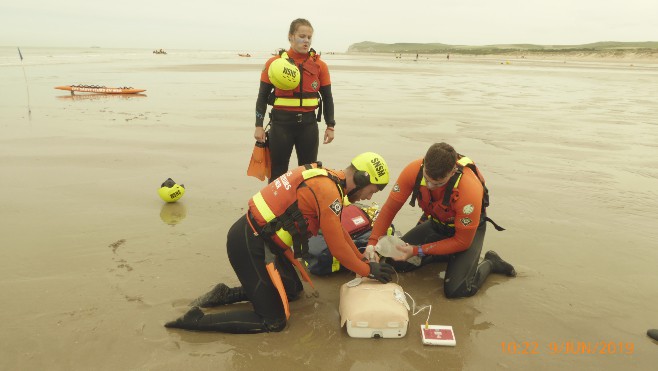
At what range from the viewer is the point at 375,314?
3164 mm

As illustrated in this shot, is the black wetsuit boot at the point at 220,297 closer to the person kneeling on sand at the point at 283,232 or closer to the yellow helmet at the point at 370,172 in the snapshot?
the person kneeling on sand at the point at 283,232

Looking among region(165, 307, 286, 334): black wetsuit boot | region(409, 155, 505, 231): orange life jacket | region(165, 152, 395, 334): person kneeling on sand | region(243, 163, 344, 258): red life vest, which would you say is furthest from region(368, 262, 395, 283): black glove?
region(165, 307, 286, 334): black wetsuit boot

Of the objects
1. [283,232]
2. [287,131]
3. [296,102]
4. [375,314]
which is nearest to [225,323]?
[283,232]

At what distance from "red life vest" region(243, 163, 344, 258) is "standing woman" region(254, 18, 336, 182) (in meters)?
1.86

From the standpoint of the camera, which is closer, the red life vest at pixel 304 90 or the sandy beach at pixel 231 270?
the sandy beach at pixel 231 270

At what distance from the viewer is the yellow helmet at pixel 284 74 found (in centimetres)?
472

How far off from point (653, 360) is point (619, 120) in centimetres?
999

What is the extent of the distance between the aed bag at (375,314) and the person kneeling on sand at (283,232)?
15 cm

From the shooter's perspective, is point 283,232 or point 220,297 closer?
point 283,232

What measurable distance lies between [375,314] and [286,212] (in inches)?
36.9

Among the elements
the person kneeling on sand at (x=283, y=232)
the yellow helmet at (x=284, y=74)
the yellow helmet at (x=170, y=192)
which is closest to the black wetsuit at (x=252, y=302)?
the person kneeling on sand at (x=283, y=232)

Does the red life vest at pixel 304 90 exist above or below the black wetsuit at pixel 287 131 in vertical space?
above

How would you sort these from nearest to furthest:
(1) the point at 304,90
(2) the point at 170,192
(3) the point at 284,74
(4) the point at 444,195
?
(4) the point at 444,195 < (3) the point at 284,74 < (1) the point at 304,90 < (2) the point at 170,192

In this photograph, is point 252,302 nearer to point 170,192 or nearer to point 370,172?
point 370,172
